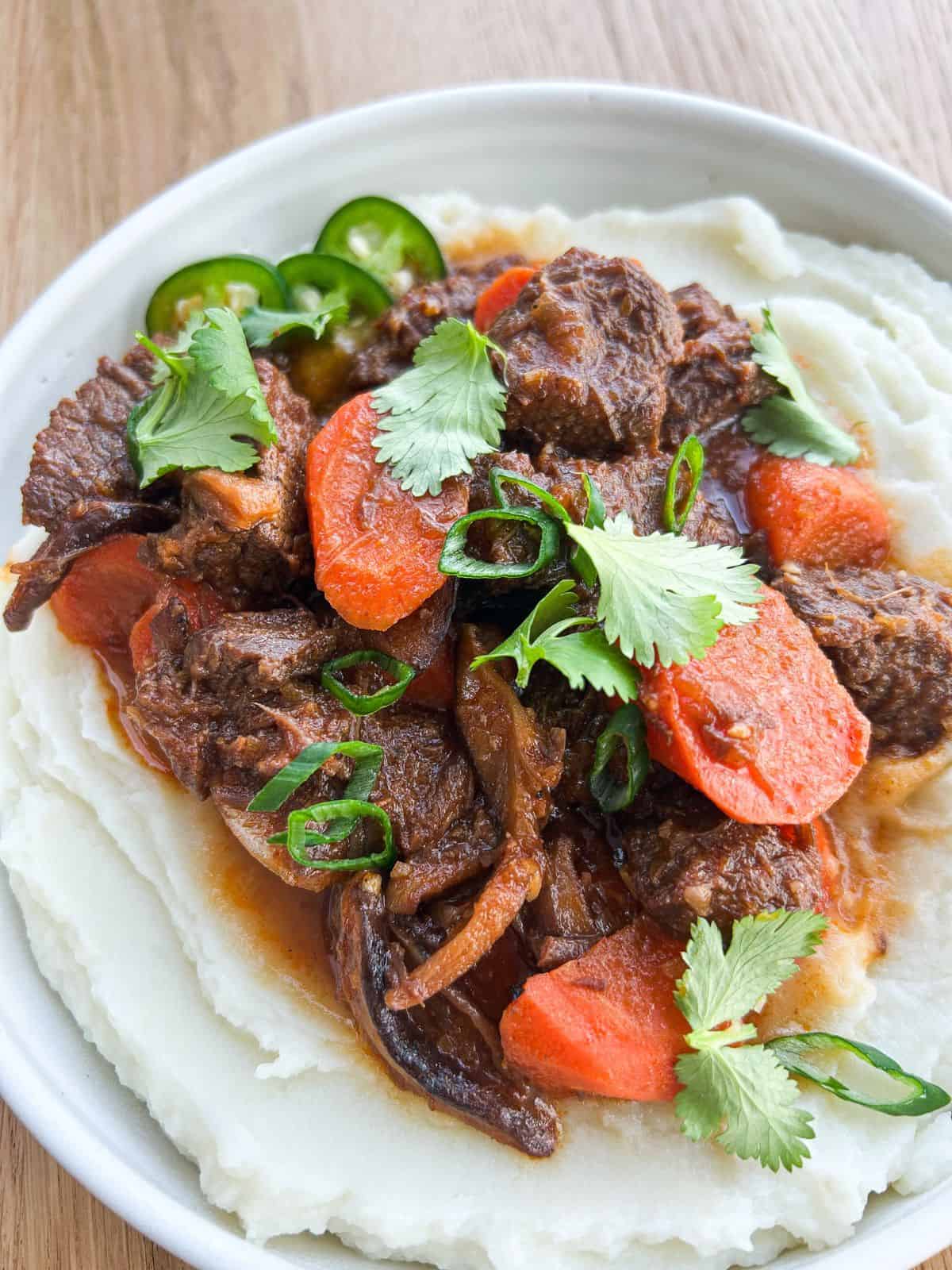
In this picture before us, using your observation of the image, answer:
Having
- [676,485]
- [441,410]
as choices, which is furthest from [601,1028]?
[441,410]

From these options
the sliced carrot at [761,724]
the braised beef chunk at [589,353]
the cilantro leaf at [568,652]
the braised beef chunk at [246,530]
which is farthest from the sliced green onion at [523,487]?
the braised beef chunk at [246,530]

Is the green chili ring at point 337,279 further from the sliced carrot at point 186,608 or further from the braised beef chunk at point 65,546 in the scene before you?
the sliced carrot at point 186,608

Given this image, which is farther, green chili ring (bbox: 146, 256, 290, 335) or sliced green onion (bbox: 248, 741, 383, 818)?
green chili ring (bbox: 146, 256, 290, 335)

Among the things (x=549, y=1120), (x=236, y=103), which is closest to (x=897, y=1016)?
(x=549, y=1120)

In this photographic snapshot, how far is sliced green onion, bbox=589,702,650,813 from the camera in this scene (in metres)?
3.72

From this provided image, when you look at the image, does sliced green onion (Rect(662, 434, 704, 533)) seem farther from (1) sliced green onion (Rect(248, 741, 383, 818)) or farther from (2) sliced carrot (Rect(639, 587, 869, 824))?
(1) sliced green onion (Rect(248, 741, 383, 818))

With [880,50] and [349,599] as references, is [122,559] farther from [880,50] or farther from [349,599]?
[880,50]

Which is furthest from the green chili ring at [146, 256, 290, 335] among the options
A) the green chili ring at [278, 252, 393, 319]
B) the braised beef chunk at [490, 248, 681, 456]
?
the braised beef chunk at [490, 248, 681, 456]

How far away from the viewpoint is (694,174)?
18.3 feet

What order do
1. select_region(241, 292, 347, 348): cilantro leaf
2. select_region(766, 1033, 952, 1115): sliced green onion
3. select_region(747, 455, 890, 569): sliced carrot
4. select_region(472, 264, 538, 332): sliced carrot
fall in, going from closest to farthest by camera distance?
select_region(766, 1033, 952, 1115): sliced green onion → select_region(747, 455, 890, 569): sliced carrot → select_region(241, 292, 347, 348): cilantro leaf → select_region(472, 264, 538, 332): sliced carrot

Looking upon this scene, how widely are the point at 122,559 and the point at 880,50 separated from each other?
4912mm

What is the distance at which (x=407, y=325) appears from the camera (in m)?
4.80

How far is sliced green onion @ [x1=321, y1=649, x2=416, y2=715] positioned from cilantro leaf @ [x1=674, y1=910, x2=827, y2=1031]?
50.5 inches

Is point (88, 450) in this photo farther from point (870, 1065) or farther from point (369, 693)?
point (870, 1065)
